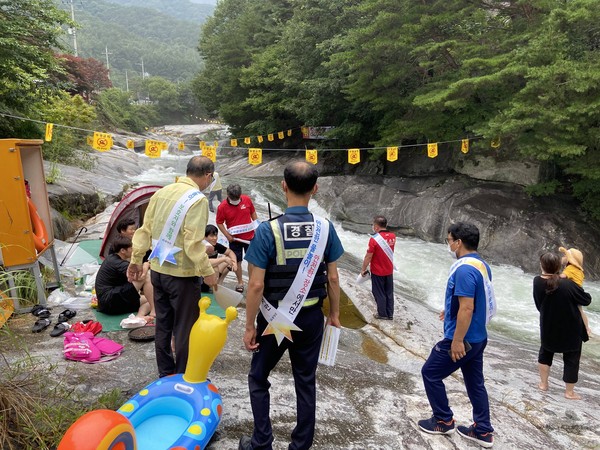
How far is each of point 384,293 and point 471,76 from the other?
8615 mm

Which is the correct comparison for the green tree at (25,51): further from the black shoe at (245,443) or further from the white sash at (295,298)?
the black shoe at (245,443)

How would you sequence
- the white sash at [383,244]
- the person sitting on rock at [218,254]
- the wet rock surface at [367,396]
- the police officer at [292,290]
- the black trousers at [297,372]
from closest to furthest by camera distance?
the police officer at [292,290] → the black trousers at [297,372] → the wet rock surface at [367,396] → the person sitting on rock at [218,254] → the white sash at [383,244]

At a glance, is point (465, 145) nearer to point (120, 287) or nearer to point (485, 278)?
point (485, 278)

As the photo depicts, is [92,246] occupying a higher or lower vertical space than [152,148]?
lower

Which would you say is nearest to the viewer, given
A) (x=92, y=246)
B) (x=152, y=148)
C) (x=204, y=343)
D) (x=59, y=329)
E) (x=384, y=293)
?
(x=204, y=343)

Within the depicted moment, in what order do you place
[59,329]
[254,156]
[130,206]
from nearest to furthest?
[59,329]
[130,206]
[254,156]

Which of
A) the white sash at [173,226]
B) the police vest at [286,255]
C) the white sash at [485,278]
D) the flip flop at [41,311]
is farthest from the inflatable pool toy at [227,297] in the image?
the flip flop at [41,311]

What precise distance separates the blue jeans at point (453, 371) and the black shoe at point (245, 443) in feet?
4.64

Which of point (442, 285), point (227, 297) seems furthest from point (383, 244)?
point (442, 285)

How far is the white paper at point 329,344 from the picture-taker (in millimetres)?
2908

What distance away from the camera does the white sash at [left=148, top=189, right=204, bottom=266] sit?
3.24m

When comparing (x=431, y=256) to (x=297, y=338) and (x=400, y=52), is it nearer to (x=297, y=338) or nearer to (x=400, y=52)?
(x=400, y=52)

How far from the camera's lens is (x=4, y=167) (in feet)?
15.1

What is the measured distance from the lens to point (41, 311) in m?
4.79
